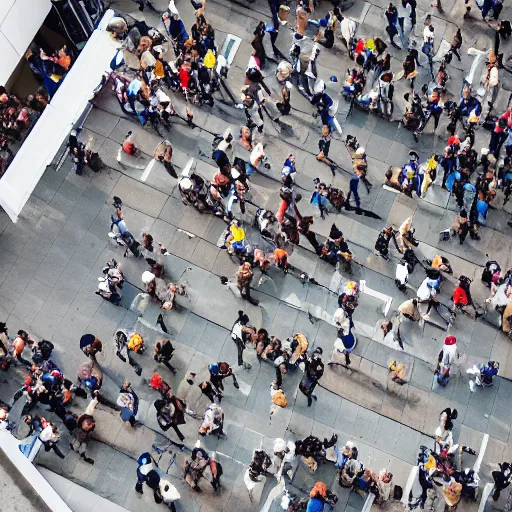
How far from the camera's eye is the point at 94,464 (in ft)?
95.6

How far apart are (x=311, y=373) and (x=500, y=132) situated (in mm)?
10368

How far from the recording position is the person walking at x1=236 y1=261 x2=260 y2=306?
30.4 meters

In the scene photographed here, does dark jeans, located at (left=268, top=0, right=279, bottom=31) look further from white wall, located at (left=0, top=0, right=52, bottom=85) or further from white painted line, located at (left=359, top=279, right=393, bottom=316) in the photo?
white painted line, located at (left=359, top=279, right=393, bottom=316)

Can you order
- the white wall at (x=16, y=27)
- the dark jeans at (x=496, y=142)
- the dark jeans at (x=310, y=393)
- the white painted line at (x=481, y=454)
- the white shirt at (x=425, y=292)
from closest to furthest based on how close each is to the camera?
1. the white painted line at (x=481, y=454)
2. the dark jeans at (x=310, y=393)
3. the white shirt at (x=425, y=292)
4. the dark jeans at (x=496, y=142)
5. the white wall at (x=16, y=27)

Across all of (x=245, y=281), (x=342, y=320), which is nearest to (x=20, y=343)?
Result: (x=245, y=281)

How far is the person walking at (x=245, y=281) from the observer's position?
30.4 meters

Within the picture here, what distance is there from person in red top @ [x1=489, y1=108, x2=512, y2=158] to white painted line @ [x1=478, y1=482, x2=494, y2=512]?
11.0 metres

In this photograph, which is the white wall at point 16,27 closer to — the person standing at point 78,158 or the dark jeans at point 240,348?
the person standing at point 78,158

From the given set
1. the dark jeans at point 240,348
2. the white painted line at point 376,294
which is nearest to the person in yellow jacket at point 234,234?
A: the dark jeans at point 240,348

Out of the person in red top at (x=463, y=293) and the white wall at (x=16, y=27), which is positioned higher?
the white wall at (x=16, y=27)

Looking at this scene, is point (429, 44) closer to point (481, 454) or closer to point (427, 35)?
point (427, 35)

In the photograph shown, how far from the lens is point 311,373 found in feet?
94.8

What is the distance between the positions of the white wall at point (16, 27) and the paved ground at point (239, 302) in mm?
3468

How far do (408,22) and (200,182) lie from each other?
1040 cm
